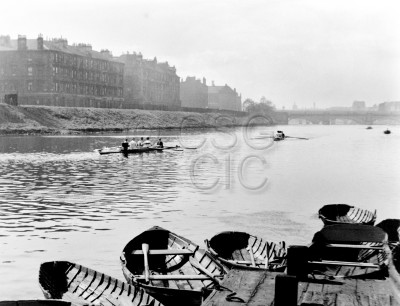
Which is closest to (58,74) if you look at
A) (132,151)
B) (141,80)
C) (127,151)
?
(141,80)

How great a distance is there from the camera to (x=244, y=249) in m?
16.9

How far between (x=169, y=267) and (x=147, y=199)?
16287 millimetres

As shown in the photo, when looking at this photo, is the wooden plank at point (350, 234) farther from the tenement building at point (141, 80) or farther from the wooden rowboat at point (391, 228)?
the tenement building at point (141, 80)

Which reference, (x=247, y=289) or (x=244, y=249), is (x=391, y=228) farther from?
(x=247, y=289)

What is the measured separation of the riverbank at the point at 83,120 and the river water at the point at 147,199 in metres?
42.1

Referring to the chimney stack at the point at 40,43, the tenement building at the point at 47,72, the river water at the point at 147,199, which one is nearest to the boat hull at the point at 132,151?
the river water at the point at 147,199

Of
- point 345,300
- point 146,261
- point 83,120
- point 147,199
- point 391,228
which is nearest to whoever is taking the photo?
point 345,300

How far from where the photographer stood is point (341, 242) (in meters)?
16.2

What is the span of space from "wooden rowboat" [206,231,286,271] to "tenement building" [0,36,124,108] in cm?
11488

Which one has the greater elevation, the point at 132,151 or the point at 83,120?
the point at 83,120

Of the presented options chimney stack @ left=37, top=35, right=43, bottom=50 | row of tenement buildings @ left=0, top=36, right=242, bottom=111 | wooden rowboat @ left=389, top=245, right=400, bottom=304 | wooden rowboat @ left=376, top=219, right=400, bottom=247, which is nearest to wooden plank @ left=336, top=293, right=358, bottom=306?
wooden rowboat @ left=389, top=245, right=400, bottom=304

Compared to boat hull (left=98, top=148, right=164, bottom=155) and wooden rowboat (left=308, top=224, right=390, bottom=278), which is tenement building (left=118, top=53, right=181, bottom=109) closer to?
boat hull (left=98, top=148, right=164, bottom=155)

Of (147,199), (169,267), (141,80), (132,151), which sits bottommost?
(147,199)

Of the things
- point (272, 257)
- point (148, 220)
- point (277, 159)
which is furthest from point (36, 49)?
point (272, 257)
